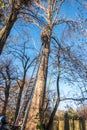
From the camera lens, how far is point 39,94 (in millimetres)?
12305

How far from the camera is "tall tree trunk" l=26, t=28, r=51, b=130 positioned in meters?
11.1

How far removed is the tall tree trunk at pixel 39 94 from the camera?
11.1 m

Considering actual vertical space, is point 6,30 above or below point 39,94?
above

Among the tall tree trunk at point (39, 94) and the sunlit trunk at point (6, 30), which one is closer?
the sunlit trunk at point (6, 30)

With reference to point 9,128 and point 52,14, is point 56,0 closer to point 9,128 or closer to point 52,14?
point 52,14

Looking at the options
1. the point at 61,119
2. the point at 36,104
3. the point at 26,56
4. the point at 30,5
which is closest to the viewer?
the point at 30,5

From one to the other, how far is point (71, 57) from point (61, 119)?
7.27m

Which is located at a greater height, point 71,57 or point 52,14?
point 52,14

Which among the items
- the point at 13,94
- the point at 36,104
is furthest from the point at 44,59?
the point at 13,94

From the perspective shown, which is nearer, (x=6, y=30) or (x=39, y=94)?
(x=6, y=30)

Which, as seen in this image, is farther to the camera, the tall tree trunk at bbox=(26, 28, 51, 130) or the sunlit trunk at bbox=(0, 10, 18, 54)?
the tall tree trunk at bbox=(26, 28, 51, 130)

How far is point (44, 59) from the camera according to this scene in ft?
44.3

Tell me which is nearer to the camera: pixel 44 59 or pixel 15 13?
pixel 15 13

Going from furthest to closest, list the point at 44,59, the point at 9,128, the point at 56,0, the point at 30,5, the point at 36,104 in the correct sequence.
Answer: the point at 56,0 → the point at 44,59 → the point at 36,104 → the point at 30,5 → the point at 9,128
